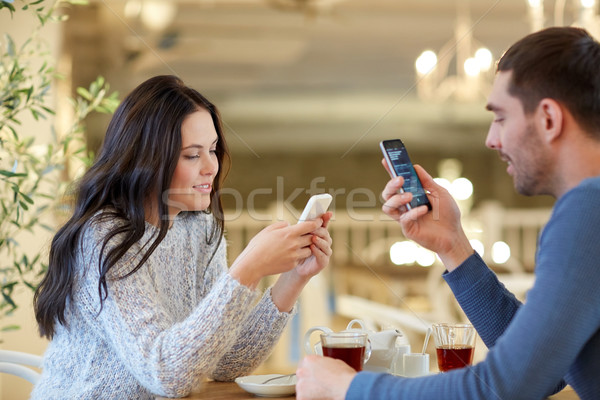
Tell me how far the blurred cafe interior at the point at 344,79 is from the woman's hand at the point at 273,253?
103 centimetres

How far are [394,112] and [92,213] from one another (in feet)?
22.2

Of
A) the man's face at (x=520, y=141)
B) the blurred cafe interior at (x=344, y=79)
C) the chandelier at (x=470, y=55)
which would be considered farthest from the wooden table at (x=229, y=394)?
the chandelier at (x=470, y=55)

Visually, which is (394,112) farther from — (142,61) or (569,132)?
(569,132)

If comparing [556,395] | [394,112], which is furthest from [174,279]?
[394,112]

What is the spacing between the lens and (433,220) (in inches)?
46.0

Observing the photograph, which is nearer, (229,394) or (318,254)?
(229,394)

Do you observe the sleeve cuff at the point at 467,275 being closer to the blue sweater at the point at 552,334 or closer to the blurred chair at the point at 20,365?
the blue sweater at the point at 552,334

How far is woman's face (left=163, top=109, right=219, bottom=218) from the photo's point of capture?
1.28 metres

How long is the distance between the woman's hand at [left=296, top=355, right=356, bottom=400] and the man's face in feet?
1.16

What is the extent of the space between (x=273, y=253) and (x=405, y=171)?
26 cm

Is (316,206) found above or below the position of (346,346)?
above

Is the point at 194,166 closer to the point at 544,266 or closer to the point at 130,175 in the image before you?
the point at 130,175

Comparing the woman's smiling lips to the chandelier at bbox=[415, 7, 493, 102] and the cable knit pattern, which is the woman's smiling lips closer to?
the cable knit pattern

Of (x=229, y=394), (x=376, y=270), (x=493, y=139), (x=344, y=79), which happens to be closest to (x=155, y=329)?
(x=229, y=394)
